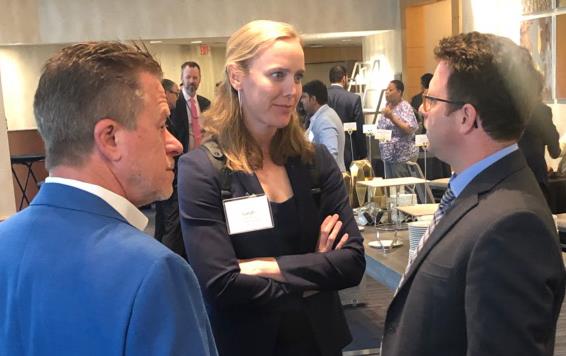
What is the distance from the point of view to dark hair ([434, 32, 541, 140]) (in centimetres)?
122

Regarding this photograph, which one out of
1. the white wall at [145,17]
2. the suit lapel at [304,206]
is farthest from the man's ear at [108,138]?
the white wall at [145,17]

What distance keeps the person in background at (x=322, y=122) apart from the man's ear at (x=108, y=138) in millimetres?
4014

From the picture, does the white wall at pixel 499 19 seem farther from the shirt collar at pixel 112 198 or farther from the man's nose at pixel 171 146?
the shirt collar at pixel 112 198

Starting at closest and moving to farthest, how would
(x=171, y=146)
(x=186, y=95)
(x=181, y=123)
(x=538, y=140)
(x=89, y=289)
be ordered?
(x=89, y=289)
(x=171, y=146)
(x=538, y=140)
(x=181, y=123)
(x=186, y=95)

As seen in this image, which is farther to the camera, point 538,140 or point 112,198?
point 538,140

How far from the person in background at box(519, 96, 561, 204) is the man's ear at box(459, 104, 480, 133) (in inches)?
111

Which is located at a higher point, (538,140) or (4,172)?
(538,140)

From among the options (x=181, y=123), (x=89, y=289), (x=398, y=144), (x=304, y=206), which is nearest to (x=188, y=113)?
(x=181, y=123)

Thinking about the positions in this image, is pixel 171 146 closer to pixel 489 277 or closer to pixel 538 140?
pixel 489 277

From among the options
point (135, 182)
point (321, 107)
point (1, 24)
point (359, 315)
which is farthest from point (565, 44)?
point (1, 24)

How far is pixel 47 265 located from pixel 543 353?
84 centimetres

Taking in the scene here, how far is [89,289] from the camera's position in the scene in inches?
29.4

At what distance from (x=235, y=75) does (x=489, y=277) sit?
78 cm

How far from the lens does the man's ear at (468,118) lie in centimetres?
123
